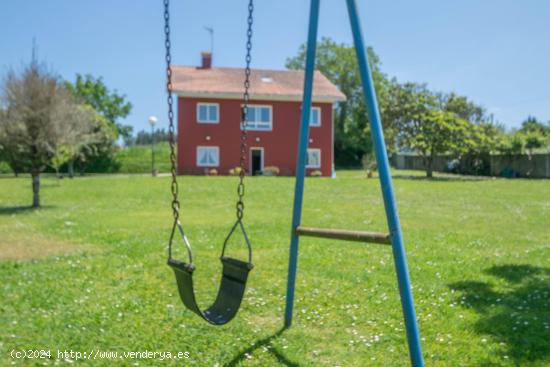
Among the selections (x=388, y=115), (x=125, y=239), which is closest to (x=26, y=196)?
(x=125, y=239)

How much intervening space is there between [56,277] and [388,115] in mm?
33476

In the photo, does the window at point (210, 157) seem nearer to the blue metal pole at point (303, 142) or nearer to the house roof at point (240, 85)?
the house roof at point (240, 85)

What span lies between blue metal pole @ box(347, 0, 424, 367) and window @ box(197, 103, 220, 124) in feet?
103

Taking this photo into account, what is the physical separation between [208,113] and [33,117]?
20.3m

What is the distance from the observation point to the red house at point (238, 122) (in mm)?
34500

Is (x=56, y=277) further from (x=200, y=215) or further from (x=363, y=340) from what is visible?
(x=200, y=215)

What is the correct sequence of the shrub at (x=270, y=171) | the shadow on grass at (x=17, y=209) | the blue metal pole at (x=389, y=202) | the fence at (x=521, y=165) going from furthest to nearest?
1. the shrub at (x=270, y=171)
2. the fence at (x=521, y=165)
3. the shadow on grass at (x=17, y=209)
4. the blue metal pole at (x=389, y=202)

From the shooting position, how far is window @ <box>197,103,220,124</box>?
114 feet

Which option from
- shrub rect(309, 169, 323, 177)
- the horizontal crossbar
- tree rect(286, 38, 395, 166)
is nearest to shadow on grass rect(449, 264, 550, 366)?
the horizontal crossbar

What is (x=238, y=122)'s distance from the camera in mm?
35156

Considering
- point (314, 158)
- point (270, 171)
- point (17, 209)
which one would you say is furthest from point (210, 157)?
point (17, 209)

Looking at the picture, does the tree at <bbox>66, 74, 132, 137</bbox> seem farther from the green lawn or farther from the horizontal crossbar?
the horizontal crossbar

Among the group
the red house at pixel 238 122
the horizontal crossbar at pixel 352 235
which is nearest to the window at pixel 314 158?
the red house at pixel 238 122

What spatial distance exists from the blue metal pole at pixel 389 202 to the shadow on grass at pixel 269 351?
980mm
